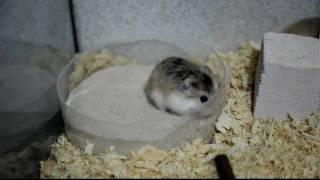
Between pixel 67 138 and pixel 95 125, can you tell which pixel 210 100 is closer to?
pixel 95 125

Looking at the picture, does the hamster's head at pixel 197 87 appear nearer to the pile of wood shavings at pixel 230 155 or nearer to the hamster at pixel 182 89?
the hamster at pixel 182 89

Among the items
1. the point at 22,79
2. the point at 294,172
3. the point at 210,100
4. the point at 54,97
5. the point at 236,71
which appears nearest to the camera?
the point at 294,172

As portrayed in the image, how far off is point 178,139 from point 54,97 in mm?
735

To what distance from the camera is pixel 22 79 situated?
82.2 inches

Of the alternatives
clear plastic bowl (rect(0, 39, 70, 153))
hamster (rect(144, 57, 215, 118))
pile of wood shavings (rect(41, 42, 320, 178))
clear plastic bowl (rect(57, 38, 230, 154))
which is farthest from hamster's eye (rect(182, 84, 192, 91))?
clear plastic bowl (rect(0, 39, 70, 153))

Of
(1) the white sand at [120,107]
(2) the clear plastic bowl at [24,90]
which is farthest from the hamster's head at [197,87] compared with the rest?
(2) the clear plastic bowl at [24,90]

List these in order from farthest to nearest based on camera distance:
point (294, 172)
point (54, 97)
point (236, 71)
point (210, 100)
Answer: point (236, 71) → point (54, 97) → point (210, 100) → point (294, 172)

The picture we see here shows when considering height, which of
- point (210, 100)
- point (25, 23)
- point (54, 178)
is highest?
point (25, 23)

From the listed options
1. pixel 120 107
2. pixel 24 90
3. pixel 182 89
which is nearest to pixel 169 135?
pixel 182 89

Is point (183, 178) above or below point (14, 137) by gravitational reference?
above

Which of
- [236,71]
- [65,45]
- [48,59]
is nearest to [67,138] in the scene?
[48,59]

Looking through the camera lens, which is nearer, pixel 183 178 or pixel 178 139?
pixel 183 178

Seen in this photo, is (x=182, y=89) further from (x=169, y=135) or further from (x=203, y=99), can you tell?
(x=169, y=135)

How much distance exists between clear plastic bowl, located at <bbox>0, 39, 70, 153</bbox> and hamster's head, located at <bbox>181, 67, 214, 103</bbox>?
2.31ft
